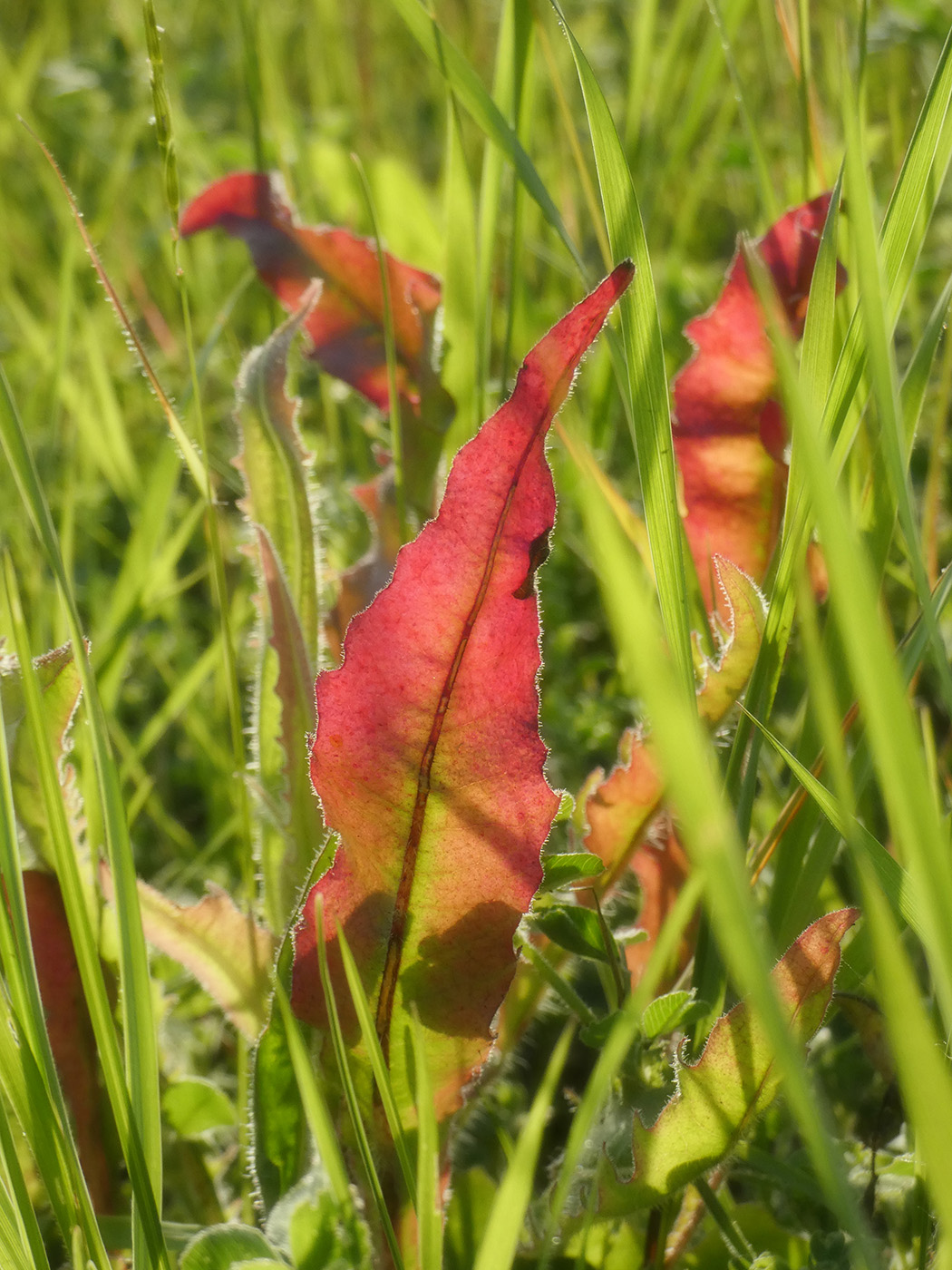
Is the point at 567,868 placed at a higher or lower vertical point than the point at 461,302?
lower

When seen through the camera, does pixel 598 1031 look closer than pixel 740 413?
Yes

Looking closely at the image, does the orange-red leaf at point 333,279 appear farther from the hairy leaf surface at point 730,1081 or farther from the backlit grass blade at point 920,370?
the hairy leaf surface at point 730,1081

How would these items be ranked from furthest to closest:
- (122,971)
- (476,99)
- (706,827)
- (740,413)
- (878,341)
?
(740,413), (476,99), (122,971), (878,341), (706,827)

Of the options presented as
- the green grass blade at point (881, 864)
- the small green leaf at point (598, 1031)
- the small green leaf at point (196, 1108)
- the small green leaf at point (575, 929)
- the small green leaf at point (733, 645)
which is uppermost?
the small green leaf at point (733, 645)

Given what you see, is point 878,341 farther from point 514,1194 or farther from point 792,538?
point 514,1194

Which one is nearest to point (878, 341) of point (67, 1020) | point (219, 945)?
point (219, 945)

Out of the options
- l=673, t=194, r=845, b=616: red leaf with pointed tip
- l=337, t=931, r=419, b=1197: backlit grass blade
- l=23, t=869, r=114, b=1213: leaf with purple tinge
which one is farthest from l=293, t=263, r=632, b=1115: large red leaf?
l=673, t=194, r=845, b=616: red leaf with pointed tip

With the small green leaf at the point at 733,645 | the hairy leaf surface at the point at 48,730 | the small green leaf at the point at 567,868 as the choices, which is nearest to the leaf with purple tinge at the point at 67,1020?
the hairy leaf surface at the point at 48,730
